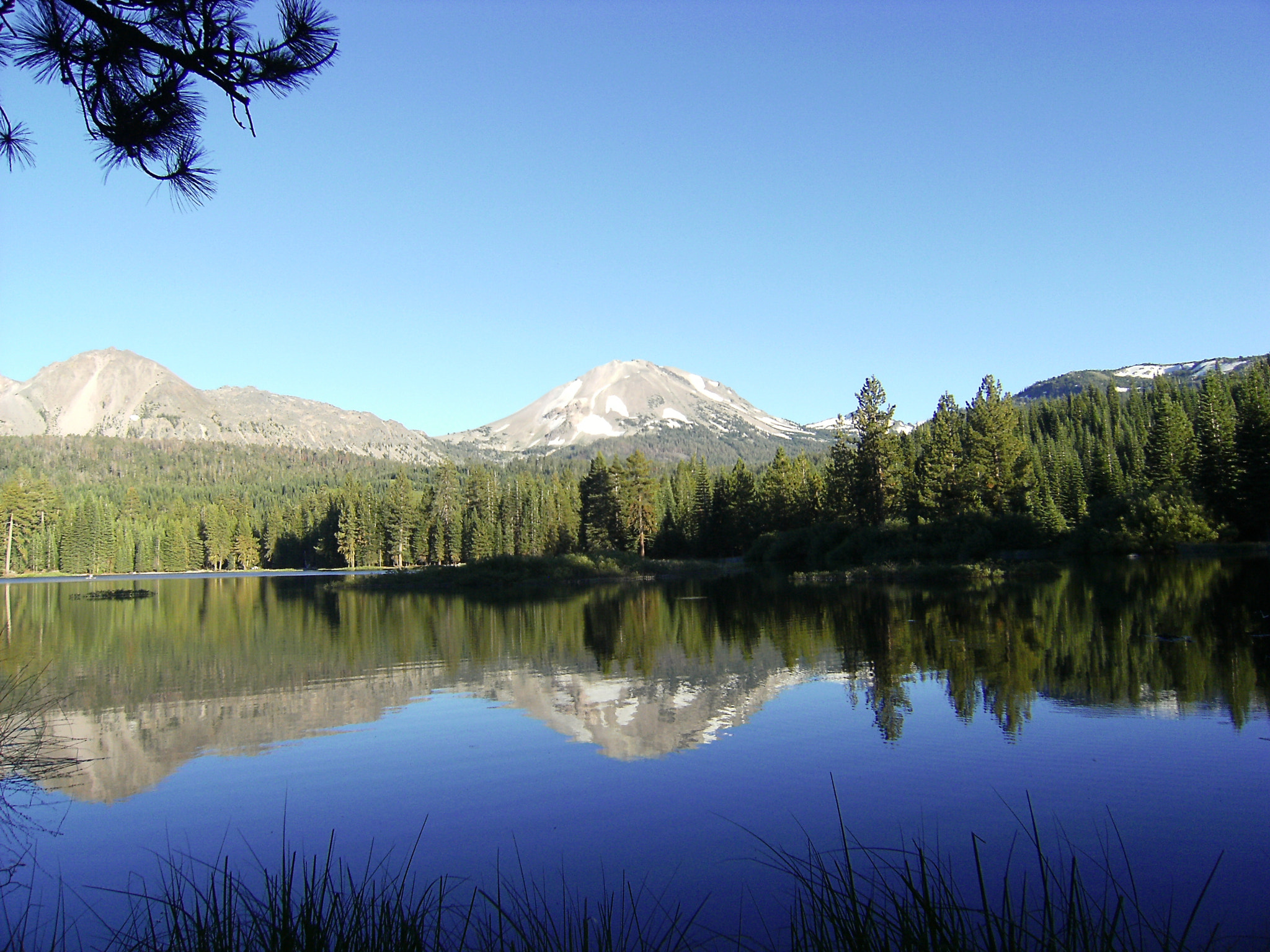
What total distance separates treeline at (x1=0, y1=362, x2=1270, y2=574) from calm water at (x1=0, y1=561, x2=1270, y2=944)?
115 feet

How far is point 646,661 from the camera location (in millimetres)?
21281

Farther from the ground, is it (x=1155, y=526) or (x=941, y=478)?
(x=941, y=478)

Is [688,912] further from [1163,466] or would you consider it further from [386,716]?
[1163,466]

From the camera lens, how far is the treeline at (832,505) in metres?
59.1

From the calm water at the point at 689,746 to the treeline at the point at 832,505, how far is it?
115ft

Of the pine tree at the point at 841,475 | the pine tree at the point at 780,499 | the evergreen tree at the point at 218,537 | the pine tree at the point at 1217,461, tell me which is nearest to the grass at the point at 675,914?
the pine tree at the point at 841,475

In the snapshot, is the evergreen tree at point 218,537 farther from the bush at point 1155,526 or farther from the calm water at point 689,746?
the bush at point 1155,526

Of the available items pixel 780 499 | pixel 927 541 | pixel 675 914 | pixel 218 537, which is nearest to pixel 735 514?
pixel 780 499

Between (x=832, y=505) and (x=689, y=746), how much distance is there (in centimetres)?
6376

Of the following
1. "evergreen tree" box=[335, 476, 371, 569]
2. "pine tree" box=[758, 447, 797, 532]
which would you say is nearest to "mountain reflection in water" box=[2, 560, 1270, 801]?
"pine tree" box=[758, 447, 797, 532]

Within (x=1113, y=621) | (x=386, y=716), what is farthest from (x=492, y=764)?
(x=1113, y=621)

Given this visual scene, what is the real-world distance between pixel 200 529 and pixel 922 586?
415ft

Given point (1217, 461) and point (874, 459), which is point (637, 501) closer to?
point (874, 459)

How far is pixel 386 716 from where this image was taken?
15.6 meters
